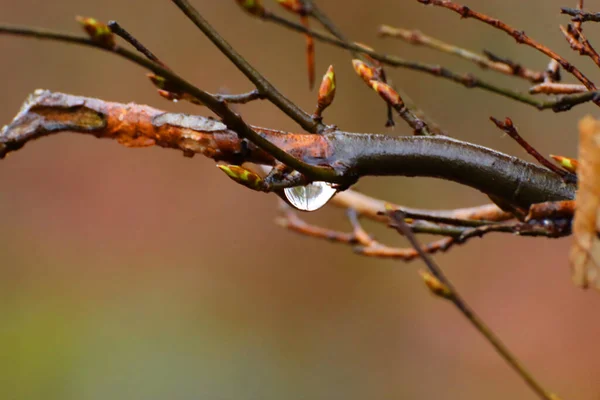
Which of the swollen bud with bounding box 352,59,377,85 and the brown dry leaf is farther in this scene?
the swollen bud with bounding box 352,59,377,85

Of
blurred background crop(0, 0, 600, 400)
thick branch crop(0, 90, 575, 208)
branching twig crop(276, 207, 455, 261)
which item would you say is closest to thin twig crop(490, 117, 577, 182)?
thick branch crop(0, 90, 575, 208)

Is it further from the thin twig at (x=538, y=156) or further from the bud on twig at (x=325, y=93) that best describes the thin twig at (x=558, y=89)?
the bud on twig at (x=325, y=93)

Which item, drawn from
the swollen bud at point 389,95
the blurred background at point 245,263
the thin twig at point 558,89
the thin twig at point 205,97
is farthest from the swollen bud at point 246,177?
the blurred background at point 245,263

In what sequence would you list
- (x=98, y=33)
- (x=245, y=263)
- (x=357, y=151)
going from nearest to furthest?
(x=98, y=33) < (x=357, y=151) < (x=245, y=263)

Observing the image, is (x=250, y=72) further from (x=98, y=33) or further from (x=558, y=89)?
(x=558, y=89)

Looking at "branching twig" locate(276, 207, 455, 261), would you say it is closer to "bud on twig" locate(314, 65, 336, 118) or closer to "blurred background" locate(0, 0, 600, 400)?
"bud on twig" locate(314, 65, 336, 118)

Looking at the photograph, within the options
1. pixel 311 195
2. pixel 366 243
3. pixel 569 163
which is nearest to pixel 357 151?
pixel 311 195

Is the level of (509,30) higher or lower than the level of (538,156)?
higher
